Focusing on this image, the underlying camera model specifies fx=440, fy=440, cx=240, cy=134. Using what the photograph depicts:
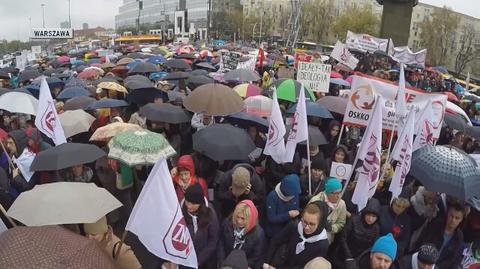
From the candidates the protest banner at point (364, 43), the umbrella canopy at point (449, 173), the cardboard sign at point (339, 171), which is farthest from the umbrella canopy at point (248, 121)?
the protest banner at point (364, 43)

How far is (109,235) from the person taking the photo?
3.39 metres

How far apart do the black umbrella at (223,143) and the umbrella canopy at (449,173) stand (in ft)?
6.29

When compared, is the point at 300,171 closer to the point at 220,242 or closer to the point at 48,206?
the point at 220,242

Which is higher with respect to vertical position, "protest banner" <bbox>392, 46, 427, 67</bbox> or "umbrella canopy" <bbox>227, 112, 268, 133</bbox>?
"protest banner" <bbox>392, 46, 427, 67</bbox>

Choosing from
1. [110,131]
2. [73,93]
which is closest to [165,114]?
[110,131]

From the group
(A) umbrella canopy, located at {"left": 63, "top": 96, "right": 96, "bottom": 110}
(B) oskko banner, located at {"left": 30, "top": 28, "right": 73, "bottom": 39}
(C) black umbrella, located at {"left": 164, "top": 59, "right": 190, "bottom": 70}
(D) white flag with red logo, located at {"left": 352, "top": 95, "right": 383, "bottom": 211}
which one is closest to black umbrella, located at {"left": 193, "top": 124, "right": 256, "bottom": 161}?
(D) white flag with red logo, located at {"left": 352, "top": 95, "right": 383, "bottom": 211}

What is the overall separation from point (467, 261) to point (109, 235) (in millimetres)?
3128

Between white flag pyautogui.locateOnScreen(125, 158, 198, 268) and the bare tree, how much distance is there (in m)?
57.9

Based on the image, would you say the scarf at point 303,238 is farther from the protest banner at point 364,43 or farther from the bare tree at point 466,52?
the bare tree at point 466,52

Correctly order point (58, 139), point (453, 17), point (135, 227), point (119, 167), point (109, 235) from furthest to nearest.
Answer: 1. point (453, 17)
2. point (58, 139)
3. point (119, 167)
4. point (109, 235)
5. point (135, 227)

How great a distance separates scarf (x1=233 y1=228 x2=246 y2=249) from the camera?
3.81 metres

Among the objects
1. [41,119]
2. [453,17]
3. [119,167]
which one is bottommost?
[119,167]

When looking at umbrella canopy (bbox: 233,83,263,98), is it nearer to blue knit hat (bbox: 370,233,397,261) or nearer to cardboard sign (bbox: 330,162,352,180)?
cardboard sign (bbox: 330,162,352,180)

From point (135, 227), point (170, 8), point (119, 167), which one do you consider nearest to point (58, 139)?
point (119, 167)
